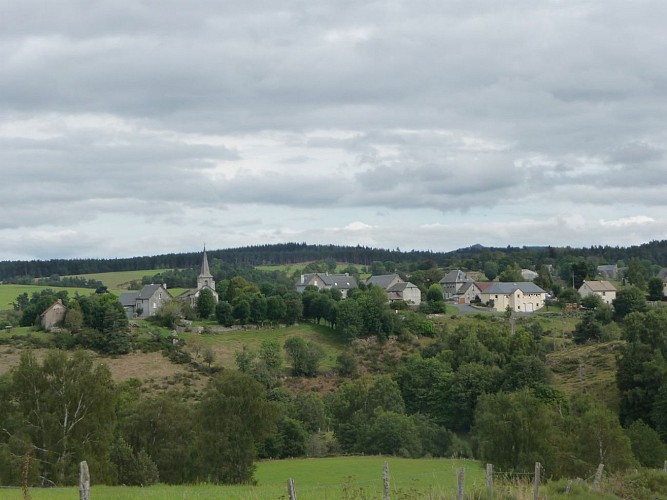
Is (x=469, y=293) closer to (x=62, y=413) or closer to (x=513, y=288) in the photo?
(x=513, y=288)

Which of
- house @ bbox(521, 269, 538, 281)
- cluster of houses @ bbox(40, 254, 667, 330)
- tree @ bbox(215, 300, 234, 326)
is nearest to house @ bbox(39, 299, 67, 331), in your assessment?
cluster of houses @ bbox(40, 254, 667, 330)

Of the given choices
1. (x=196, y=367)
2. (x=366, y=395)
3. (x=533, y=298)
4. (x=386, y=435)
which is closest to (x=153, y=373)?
(x=196, y=367)

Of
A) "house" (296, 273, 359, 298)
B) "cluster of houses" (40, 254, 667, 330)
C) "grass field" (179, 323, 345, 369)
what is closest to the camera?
"grass field" (179, 323, 345, 369)

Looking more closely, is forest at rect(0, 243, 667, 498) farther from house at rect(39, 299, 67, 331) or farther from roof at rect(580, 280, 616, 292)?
roof at rect(580, 280, 616, 292)

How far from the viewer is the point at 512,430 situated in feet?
138

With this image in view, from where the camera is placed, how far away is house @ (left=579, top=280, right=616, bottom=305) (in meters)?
135

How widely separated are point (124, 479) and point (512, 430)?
65.6 feet

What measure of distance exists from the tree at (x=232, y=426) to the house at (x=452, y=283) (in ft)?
362

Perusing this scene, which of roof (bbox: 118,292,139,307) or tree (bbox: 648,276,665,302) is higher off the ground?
tree (bbox: 648,276,665,302)

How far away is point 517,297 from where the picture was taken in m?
132

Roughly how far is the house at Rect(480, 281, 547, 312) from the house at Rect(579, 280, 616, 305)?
23.0 ft

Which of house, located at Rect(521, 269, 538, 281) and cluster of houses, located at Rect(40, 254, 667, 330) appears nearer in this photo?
cluster of houses, located at Rect(40, 254, 667, 330)

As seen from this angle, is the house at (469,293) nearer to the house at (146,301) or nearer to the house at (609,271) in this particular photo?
the house at (146,301)

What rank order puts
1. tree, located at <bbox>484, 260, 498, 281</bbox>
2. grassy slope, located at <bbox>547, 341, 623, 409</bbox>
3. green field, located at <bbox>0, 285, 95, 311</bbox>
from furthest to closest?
tree, located at <bbox>484, 260, 498, 281</bbox>
green field, located at <bbox>0, 285, 95, 311</bbox>
grassy slope, located at <bbox>547, 341, 623, 409</bbox>
